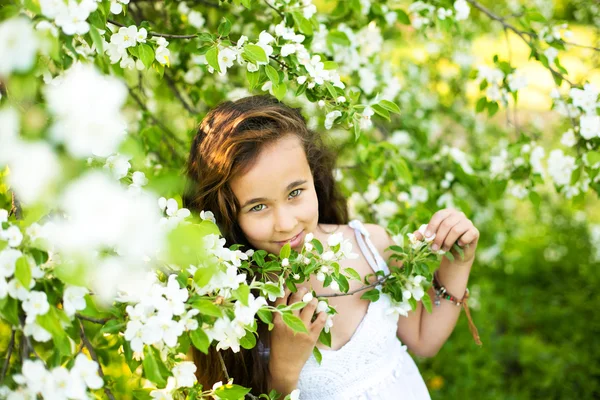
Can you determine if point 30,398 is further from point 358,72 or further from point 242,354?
point 358,72

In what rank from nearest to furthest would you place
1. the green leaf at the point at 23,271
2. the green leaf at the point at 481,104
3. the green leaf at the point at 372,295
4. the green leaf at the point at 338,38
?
the green leaf at the point at 23,271, the green leaf at the point at 372,295, the green leaf at the point at 338,38, the green leaf at the point at 481,104

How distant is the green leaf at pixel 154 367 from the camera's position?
1035 millimetres

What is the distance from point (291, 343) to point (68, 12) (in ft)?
3.20

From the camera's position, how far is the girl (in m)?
1.52

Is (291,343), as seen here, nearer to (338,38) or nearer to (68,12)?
(68,12)

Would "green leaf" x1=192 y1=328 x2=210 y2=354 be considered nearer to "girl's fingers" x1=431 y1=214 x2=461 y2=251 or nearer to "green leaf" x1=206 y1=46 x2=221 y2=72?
"green leaf" x1=206 y1=46 x2=221 y2=72

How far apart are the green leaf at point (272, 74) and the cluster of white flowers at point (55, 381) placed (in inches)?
30.0

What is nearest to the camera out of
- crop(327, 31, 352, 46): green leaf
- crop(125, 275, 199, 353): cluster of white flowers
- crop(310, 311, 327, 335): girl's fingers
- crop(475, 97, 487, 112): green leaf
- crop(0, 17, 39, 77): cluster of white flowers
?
crop(0, 17, 39, 77): cluster of white flowers

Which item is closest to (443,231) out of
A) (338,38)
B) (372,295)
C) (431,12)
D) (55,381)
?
(372,295)

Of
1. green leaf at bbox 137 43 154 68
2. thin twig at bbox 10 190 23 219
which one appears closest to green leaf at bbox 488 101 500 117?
green leaf at bbox 137 43 154 68

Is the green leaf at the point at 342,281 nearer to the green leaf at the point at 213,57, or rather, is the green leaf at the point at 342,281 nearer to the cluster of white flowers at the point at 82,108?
the green leaf at the point at 213,57

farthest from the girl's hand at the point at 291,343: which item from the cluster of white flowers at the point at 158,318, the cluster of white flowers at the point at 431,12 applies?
the cluster of white flowers at the point at 431,12

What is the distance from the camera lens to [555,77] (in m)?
2.00

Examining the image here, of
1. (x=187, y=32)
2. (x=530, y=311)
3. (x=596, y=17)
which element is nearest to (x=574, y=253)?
(x=530, y=311)
